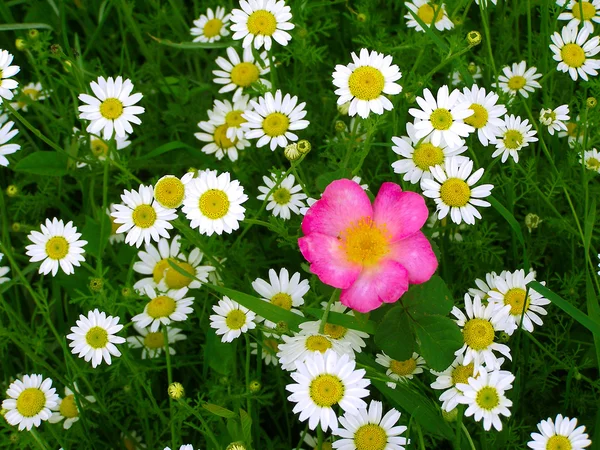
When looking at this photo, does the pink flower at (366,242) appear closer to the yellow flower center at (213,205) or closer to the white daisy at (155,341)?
the yellow flower center at (213,205)

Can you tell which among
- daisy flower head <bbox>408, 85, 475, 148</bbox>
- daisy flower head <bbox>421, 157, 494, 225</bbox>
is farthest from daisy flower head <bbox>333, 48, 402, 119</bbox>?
daisy flower head <bbox>421, 157, 494, 225</bbox>

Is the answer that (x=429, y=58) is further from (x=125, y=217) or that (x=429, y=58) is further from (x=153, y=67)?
(x=125, y=217)

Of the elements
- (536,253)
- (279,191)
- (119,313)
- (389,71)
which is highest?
(389,71)

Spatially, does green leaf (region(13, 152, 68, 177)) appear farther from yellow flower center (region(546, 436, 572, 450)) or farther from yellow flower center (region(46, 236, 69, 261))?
yellow flower center (region(546, 436, 572, 450))

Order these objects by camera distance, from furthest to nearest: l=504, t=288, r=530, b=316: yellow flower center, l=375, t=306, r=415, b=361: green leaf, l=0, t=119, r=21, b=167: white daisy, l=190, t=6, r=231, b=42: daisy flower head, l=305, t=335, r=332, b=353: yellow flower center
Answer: l=190, t=6, r=231, b=42: daisy flower head < l=0, t=119, r=21, b=167: white daisy < l=504, t=288, r=530, b=316: yellow flower center < l=305, t=335, r=332, b=353: yellow flower center < l=375, t=306, r=415, b=361: green leaf

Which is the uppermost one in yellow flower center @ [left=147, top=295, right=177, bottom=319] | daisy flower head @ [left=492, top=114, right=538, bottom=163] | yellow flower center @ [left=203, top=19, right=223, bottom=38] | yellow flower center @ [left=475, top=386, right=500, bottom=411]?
yellow flower center @ [left=203, top=19, right=223, bottom=38]

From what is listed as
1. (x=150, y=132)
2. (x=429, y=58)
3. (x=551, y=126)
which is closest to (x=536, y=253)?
(x=551, y=126)

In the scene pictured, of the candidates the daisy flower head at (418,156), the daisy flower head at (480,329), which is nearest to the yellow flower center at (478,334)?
the daisy flower head at (480,329)
